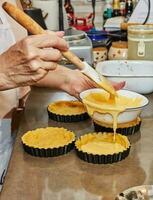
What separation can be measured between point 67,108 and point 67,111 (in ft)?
0.10

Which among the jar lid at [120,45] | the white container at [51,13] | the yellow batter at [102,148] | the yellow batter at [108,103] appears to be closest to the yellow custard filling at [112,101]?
the yellow batter at [108,103]

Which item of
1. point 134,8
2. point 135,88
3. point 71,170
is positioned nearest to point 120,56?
point 135,88

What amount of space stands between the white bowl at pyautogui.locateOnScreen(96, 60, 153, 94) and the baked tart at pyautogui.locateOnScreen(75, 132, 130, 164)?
347 millimetres

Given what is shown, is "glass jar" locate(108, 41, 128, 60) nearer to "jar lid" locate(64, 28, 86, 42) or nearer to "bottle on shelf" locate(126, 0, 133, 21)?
"jar lid" locate(64, 28, 86, 42)

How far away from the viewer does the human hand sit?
970 millimetres

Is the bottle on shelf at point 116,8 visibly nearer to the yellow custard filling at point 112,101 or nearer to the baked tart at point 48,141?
the yellow custard filling at point 112,101

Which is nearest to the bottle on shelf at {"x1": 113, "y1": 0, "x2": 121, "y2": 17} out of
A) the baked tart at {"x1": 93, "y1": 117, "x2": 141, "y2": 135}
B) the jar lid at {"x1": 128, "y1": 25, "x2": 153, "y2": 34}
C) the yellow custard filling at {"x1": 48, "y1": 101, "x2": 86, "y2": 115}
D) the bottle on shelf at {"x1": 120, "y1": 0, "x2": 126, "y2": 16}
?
the bottle on shelf at {"x1": 120, "y1": 0, "x2": 126, "y2": 16}

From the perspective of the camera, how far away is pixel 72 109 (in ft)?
4.23

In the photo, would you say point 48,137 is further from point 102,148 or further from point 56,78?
point 56,78

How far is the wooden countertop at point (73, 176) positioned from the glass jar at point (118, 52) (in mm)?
637

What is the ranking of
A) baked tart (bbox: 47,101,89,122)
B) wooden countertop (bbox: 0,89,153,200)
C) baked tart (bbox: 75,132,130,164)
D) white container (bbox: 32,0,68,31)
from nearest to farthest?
wooden countertop (bbox: 0,89,153,200) < baked tart (bbox: 75,132,130,164) < baked tart (bbox: 47,101,89,122) < white container (bbox: 32,0,68,31)

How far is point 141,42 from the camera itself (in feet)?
5.33

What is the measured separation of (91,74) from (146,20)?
46.1 inches

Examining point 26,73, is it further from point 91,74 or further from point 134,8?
point 134,8
